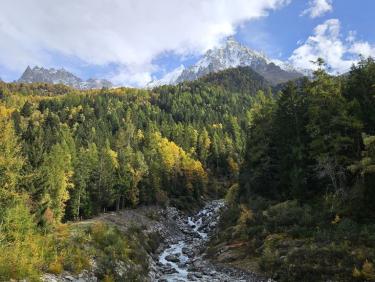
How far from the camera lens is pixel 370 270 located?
88.5ft

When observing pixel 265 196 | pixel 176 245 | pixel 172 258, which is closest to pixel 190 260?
pixel 172 258

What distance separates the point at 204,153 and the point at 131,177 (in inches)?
2177

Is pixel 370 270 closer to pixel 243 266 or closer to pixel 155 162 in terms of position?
pixel 243 266

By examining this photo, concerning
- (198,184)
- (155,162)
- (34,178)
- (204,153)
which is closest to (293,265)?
(34,178)

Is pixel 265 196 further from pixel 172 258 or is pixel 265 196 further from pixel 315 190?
pixel 172 258

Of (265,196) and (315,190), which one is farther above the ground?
(315,190)

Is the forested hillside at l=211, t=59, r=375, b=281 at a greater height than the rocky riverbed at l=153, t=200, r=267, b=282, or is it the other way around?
the forested hillside at l=211, t=59, r=375, b=281

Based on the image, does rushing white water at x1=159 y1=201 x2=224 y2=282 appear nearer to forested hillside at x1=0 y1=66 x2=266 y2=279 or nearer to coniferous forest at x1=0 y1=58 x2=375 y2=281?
coniferous forest at x1=0 y1=58 x2=375 y2=281

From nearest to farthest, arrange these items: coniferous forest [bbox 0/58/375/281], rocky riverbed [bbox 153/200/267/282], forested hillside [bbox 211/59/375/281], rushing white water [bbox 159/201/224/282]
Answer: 1. coniferous forest [bbox 0/58/375/281]
2. forested hillside [bbox 211/59/375/281]
3. rocky riverbed [bbox 153/200/267/282]
4. rushing white water [bbox 159/201/224/282]

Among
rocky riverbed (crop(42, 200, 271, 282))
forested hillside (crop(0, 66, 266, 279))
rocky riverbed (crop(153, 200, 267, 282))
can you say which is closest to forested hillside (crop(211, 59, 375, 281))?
rocky riverbed (crop(153, 200, 267, 282))

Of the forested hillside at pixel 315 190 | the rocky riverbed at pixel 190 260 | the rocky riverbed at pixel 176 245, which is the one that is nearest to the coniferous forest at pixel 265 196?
the forested hillside at pixel 315 190

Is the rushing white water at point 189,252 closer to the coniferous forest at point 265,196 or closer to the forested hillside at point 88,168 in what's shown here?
the coniferous forest at point 265,196

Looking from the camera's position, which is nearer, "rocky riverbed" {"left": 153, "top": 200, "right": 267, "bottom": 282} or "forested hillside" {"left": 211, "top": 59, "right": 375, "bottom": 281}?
"forested hillside" {"left": 211, "top": 59, "right": 375, "bottom": 281}

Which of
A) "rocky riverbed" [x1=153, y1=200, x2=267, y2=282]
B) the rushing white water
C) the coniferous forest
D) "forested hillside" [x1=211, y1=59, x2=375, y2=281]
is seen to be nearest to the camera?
the coniferous forest
